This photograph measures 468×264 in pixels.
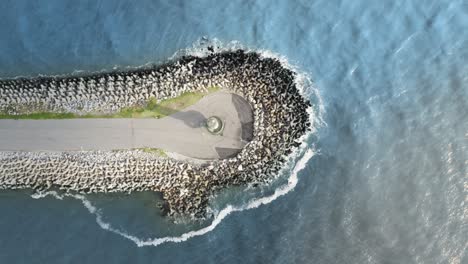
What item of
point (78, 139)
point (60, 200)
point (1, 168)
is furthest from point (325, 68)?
point (1, 168)

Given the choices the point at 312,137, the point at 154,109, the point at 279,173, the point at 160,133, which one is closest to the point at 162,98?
the point at 154,109

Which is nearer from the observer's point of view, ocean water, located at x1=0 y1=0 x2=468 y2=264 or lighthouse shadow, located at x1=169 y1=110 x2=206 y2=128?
ocean water, located at x1=0 y1=0 x2=468 y2=264

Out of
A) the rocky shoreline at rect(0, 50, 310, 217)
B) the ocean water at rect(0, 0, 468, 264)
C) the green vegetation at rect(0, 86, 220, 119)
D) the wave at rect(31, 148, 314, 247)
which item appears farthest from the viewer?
the green vegetation at rect(0, 86, 220, 119)

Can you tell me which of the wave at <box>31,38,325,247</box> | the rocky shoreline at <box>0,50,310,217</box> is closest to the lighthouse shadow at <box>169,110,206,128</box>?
the rocky shoreline at <box>0,50,310,217</box>

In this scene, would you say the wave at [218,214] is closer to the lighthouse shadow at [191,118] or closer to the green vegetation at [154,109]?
the green vegetation at [154,109]

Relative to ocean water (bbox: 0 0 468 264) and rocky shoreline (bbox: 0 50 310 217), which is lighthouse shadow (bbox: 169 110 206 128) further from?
ocean water (bbox: 0 0 468 264)

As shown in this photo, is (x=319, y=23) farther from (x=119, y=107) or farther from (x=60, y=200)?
(x=60, y=200)

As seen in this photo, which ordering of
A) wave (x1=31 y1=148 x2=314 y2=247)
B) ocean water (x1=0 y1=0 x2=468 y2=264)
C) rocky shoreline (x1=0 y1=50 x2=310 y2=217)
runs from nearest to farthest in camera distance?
1. ocean water (x1=0 y1=0 x2=468 y2=264)
2. wave (x1=31 y1=148 x2=314 y2=247)
3. rocky shoreline (x1=0 y1=50 x2=310 y2=217)
